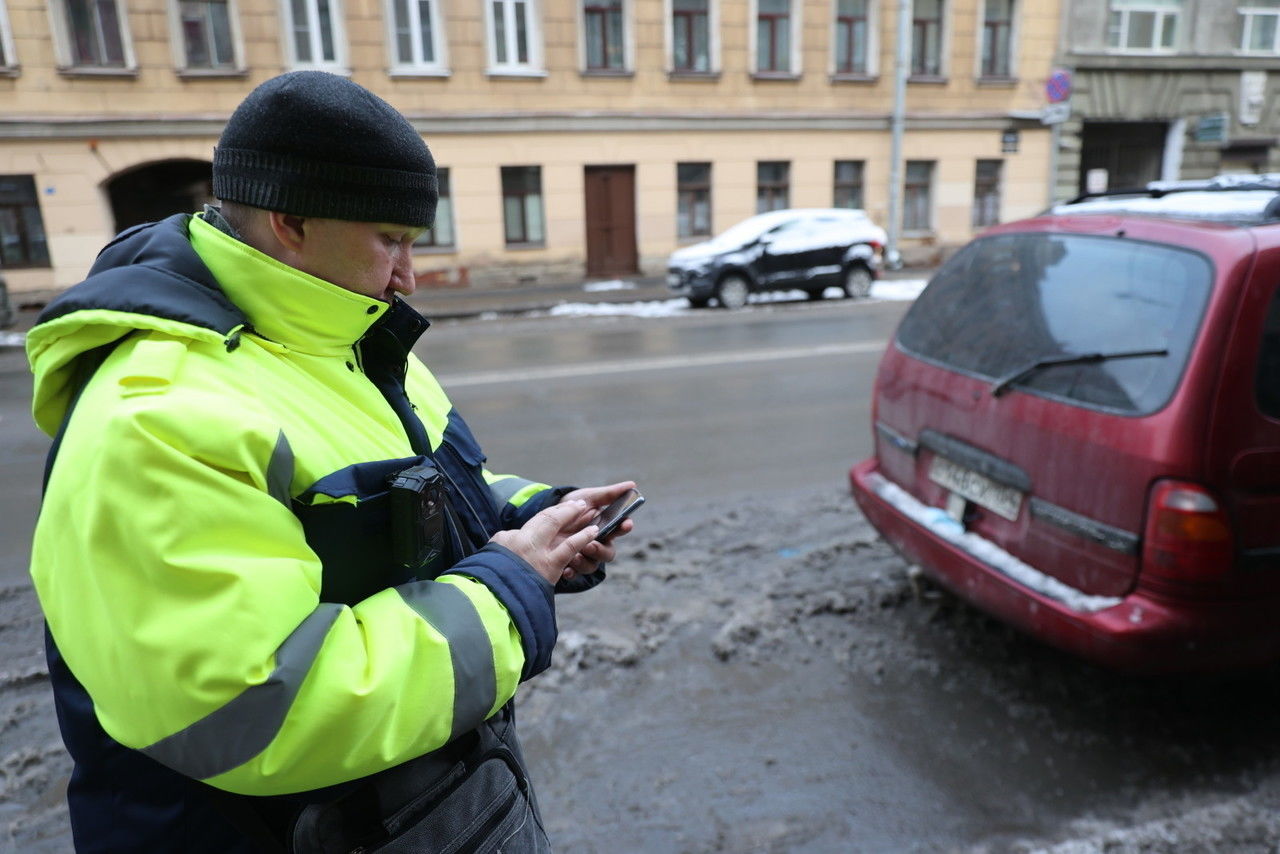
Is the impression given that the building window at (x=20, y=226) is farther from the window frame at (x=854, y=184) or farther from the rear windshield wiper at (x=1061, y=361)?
the rear windshield wiper at (x=1061, y=361)

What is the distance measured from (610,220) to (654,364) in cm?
1090

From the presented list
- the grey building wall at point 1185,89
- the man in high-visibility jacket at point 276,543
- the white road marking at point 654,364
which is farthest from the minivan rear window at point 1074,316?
the grey building wall at point 1185,89

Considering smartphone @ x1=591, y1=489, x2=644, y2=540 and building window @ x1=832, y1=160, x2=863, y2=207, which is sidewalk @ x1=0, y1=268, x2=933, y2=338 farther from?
smartphone @ x1=591, y1=489, x2=644, y2=540

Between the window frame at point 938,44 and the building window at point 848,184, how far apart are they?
245cm

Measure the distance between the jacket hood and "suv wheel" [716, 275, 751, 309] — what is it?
14.1 m

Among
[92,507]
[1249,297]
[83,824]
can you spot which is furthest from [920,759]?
[92,507]

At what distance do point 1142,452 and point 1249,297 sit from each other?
0.54 m

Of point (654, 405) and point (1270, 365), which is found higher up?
point (1270, 365)

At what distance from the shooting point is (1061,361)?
294cm

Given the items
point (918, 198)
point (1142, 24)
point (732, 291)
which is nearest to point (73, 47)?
point (732, 291)

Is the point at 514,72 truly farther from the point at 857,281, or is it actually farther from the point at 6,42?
the point at 6,42

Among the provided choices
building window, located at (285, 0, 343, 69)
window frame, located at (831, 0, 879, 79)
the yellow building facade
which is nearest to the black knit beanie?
the yellow building facade

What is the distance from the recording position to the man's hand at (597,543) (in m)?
1.79

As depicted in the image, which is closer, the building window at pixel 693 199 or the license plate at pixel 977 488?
the license plate at pixel 977 488
